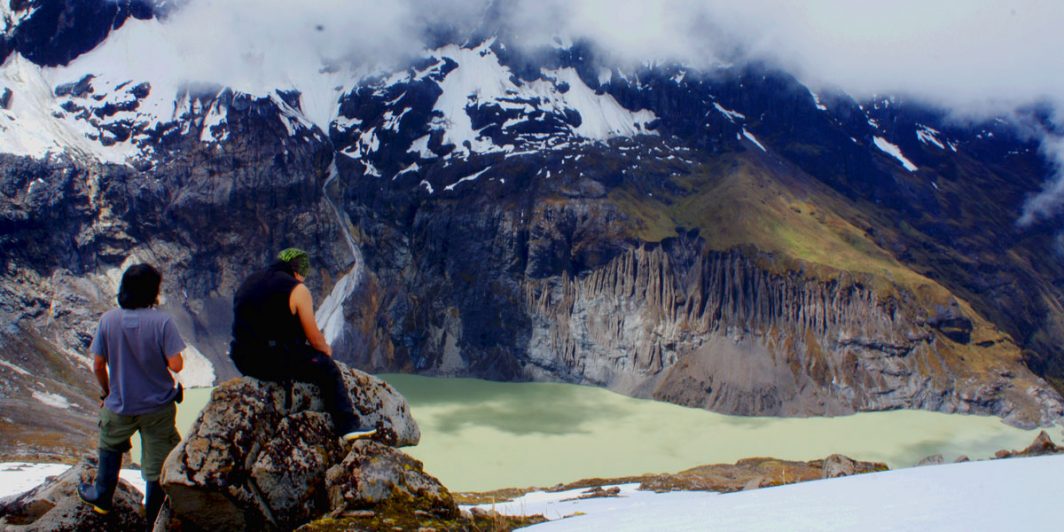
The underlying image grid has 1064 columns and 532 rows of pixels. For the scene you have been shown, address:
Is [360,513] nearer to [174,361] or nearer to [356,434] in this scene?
[356,434]

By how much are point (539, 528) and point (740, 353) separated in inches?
3974

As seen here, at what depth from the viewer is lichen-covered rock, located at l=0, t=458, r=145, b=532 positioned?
30.0 ft

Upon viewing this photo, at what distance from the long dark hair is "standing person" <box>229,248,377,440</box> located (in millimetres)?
868

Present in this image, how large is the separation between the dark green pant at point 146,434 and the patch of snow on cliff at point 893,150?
17792 cm

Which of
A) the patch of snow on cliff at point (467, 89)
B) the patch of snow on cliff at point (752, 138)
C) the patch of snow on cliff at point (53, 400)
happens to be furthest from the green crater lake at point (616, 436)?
the patch of snow on cliff at point (752, 138)

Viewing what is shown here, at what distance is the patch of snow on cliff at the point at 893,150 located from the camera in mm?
167400

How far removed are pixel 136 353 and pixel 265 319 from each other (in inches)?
52.4

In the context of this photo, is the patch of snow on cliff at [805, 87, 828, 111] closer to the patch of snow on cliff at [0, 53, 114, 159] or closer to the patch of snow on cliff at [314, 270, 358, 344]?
the patch of snow on cliff at [314, 270, 358, 344]

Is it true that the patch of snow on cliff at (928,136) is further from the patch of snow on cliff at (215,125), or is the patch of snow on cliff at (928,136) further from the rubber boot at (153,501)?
the rubber boot at (153,501)

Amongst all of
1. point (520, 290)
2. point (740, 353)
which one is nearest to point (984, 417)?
point (740, 353)

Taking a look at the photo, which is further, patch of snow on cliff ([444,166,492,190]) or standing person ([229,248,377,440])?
patch of snow on cliff ([444,166,492,190])

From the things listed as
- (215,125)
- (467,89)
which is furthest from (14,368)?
(467,89)

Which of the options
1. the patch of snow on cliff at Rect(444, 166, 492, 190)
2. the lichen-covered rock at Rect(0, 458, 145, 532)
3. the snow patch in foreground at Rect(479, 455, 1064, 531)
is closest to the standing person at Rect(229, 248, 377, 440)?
the lichen-covered rock at Rect(0, 458, 145, 532)

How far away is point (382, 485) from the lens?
8.30 meters
